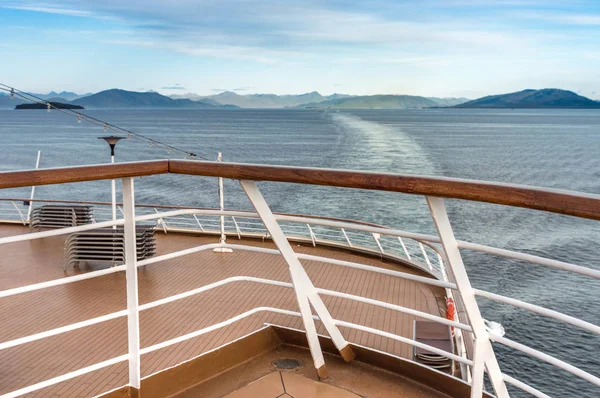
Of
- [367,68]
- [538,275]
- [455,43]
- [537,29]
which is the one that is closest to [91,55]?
[367,68]

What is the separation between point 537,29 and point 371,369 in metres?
104

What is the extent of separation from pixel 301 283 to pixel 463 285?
98 cm

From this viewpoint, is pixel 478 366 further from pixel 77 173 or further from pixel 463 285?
pixel 77 173

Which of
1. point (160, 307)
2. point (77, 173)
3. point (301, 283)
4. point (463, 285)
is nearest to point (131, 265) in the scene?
point (77, 173)

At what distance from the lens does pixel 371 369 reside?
120 inches

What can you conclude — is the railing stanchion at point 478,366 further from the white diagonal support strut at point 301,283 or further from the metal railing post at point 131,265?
the metal railing post at point 131,265

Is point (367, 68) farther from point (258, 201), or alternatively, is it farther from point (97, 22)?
point (258, 201)

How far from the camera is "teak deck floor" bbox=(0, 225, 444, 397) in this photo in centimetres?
423

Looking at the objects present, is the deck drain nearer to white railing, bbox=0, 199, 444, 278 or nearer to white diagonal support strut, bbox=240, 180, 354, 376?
white diagonal support strut, bbox=240, 180, 354, 376

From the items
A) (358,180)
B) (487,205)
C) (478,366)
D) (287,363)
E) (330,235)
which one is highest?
(358,180)

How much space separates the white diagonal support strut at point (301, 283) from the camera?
2.39 meters

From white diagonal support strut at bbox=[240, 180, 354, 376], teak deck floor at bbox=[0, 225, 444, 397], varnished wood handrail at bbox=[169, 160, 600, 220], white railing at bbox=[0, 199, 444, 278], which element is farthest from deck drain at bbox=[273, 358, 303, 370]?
varnished wood handrail at bbox=[169, 160, 600, 220]

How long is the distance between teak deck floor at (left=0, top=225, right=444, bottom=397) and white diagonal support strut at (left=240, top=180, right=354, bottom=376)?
1515 mm

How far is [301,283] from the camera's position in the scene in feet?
8.73
